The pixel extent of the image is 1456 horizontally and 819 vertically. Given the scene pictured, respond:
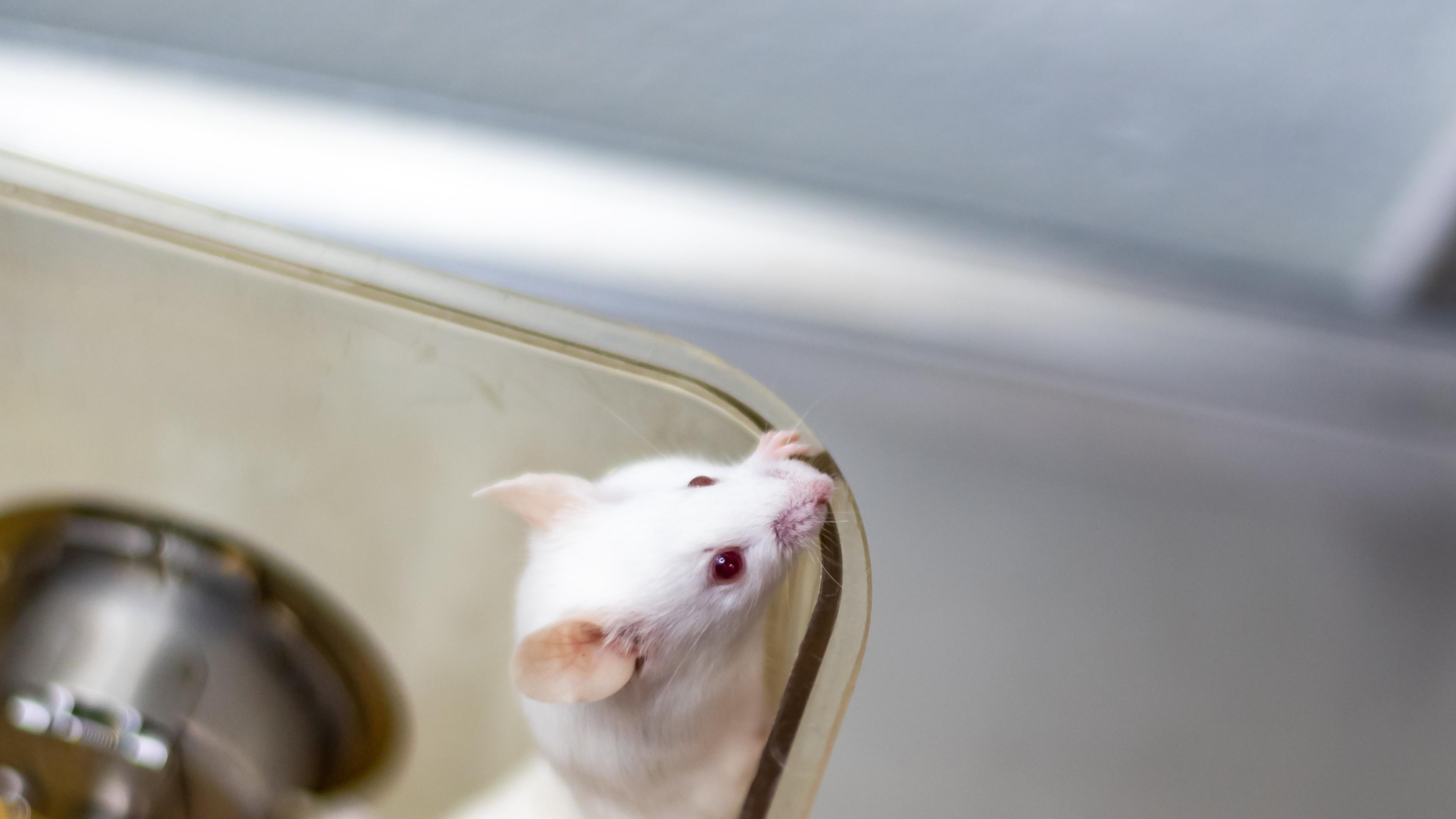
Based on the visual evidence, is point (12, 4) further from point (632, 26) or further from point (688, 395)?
point (688, 395)

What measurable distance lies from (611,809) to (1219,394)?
37 cm

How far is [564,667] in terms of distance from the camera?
0.91ft

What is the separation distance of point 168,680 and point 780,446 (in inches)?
7.6

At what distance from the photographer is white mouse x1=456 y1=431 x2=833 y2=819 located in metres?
0.30

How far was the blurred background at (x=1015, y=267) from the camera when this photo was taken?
1.53 ft

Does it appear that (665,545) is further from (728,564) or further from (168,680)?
(168,680)

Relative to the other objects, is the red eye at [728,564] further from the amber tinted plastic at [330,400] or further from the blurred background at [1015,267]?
the blurred background at [1015,267]

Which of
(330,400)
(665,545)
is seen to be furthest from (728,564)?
(330,400)

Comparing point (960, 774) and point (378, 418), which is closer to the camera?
point (378, 418)

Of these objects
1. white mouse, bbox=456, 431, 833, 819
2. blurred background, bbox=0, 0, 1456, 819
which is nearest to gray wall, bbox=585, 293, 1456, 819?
blurred background, bbox=0, 0, 1456, 819

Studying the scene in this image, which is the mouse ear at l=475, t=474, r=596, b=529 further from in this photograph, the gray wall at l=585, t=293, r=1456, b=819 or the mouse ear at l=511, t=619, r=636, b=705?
the gray wall at l=585, t=293, r=1456, b=819

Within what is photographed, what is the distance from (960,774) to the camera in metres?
0.45

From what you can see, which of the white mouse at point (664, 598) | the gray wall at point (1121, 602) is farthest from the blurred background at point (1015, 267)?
the white mouse at point (664, 598)

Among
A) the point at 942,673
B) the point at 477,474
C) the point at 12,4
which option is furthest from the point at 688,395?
the point at 12,4
